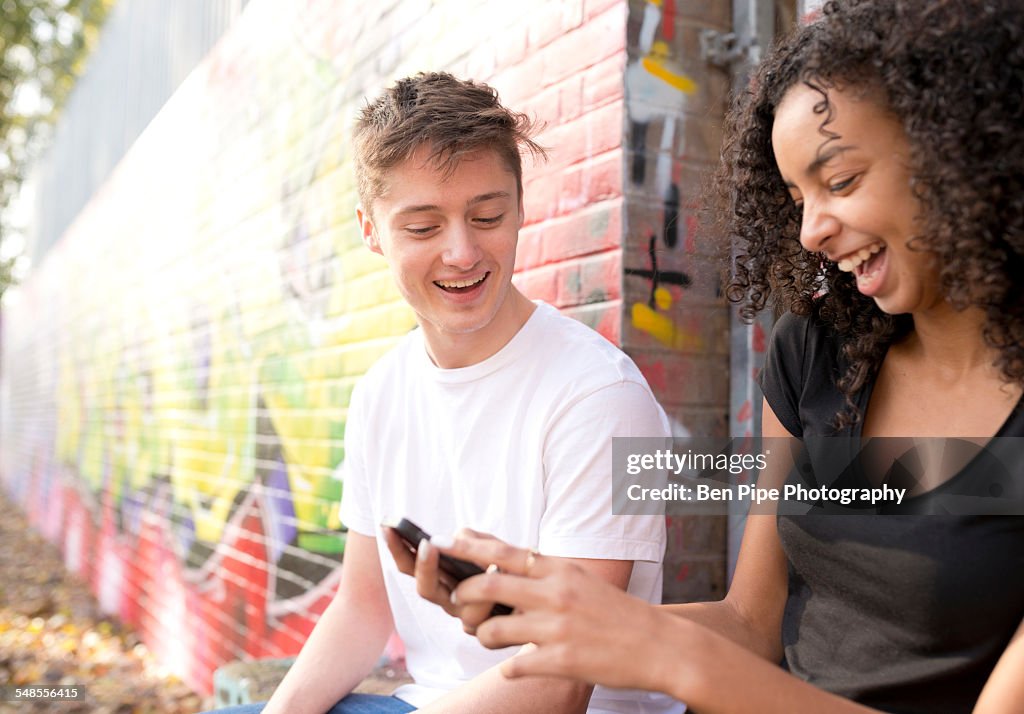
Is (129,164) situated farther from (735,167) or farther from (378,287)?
(735,167)

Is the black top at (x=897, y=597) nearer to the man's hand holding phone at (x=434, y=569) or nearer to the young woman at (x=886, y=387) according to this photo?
the young woman at (x=886, y=387)

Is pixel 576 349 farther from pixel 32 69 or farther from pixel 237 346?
pixel 32 69

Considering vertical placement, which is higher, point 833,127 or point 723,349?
point 833,127

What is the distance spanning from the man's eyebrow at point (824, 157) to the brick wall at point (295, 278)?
78 cm

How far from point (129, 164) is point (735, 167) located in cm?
769

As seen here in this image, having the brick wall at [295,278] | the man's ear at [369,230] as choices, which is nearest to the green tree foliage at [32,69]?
the brick wall at [295,278]

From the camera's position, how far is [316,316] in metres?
3.97

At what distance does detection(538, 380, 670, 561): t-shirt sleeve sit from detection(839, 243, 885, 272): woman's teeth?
1.88 ft

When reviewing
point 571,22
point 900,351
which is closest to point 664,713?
point 900,351

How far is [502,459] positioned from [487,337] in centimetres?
30

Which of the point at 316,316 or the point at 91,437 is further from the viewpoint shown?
the point at 91,437

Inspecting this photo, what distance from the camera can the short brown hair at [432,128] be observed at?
6.57ft

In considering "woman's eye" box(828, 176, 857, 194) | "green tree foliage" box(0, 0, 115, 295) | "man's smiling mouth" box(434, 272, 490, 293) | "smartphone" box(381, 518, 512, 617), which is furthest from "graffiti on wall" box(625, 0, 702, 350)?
"green tree foliage" box(0, 0, 115, 295)

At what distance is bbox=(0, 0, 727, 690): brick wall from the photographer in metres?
2.32
